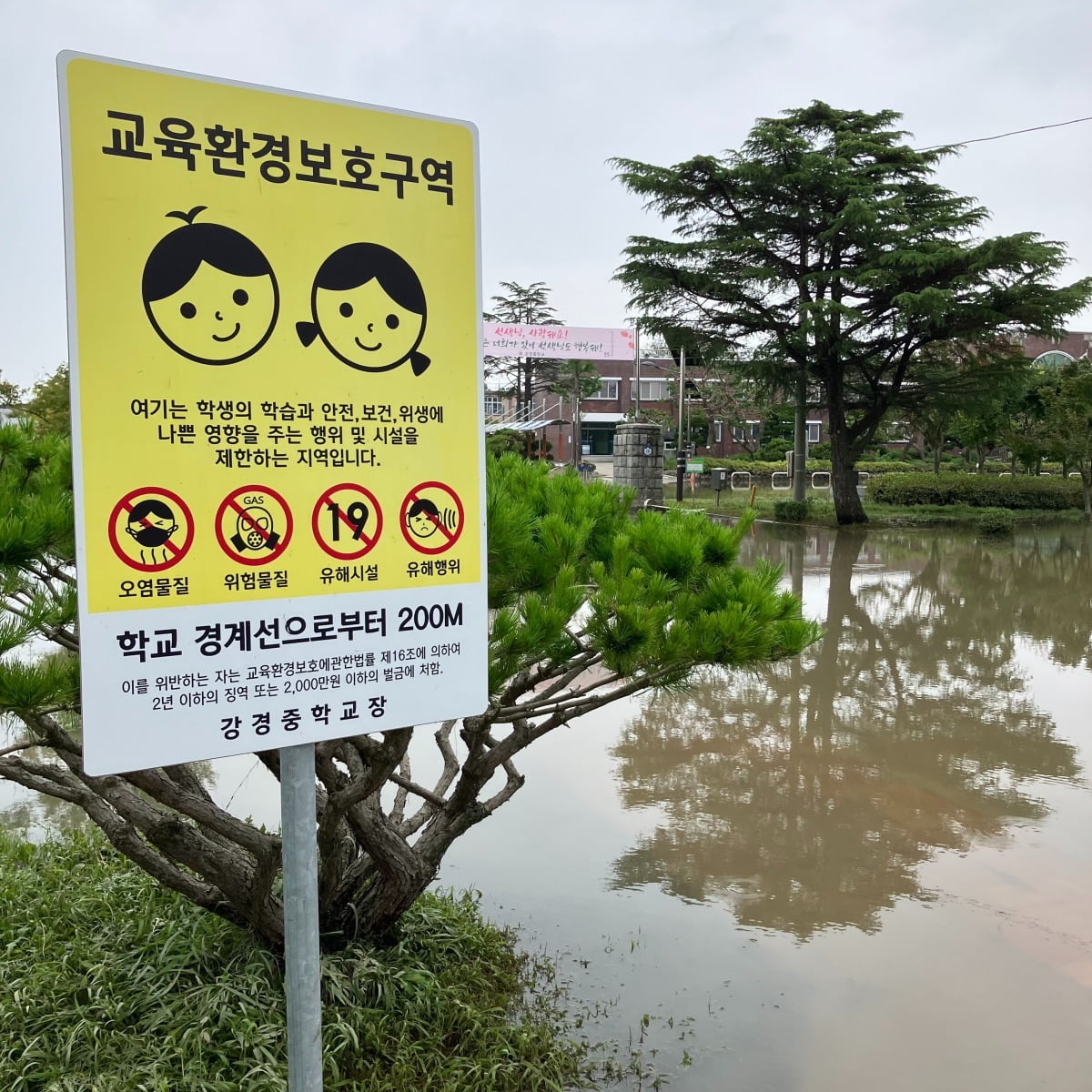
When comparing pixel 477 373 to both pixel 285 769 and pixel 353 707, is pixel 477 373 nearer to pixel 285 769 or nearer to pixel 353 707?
pixel 353 707

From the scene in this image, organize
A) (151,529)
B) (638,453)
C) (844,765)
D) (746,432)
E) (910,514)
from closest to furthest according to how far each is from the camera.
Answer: (151,529)
(844,765)
(638,453)
(910,514)
(746,432)

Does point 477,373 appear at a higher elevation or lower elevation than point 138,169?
lower

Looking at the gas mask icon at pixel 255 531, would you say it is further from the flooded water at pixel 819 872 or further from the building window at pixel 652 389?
the building window at pixel 652 389

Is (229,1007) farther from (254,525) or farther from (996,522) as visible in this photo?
(996,522)

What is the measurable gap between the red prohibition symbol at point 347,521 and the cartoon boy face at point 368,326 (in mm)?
189

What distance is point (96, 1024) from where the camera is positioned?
2.39m

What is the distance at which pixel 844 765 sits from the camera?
16.1 feet

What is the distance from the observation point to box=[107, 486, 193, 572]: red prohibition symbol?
131 cm

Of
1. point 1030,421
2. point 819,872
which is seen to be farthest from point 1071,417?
point 819,872

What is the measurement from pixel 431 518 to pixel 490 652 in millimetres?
527

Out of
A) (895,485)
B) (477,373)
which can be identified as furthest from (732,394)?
(477,373)

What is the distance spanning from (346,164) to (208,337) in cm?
34

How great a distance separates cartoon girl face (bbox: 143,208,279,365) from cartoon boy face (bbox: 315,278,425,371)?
8 centimetres

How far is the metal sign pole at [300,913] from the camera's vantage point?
146 centimetres
